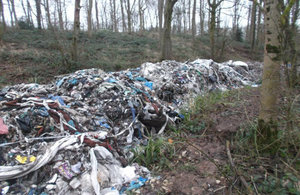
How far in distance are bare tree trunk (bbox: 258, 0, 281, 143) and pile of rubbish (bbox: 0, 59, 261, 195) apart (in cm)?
152

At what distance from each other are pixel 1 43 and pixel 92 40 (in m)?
5.83

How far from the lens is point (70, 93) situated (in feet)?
13.8

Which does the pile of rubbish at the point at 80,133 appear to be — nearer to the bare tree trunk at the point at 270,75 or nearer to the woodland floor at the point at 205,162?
the woodland floor at the point at 205,162

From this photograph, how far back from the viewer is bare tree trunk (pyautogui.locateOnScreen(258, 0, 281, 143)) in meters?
1.87

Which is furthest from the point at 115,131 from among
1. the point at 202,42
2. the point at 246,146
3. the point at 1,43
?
the point at 202,42

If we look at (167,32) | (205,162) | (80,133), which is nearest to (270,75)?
(205,162)

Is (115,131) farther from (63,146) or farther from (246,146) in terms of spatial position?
(246,146)

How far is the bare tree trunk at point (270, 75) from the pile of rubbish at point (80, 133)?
4.97ft

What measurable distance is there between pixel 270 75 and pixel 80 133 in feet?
8.43

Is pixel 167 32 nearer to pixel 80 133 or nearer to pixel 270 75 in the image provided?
pixel 80 133

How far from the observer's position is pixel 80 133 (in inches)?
109

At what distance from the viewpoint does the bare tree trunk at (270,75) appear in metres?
1.87

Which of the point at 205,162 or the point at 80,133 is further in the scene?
the point at 80,133

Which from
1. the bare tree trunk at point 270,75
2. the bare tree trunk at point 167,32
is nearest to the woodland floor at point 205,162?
the bare tree trunk at point 270,75
